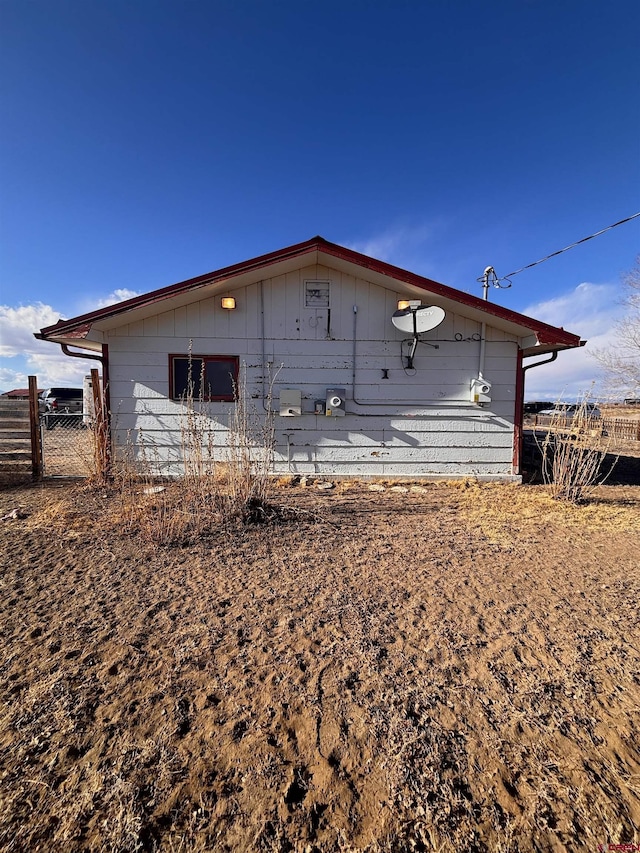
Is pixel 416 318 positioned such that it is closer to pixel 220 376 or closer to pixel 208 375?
pixel 220 376

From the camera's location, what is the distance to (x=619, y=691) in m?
1.84

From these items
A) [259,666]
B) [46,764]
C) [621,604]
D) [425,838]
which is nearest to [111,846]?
[46,764]

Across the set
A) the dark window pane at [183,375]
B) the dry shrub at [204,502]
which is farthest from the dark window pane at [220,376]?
the dry shrub at [204,502]

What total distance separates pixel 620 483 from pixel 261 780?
312 inches

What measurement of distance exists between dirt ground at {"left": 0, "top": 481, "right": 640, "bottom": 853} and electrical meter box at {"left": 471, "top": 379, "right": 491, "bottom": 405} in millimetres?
3213

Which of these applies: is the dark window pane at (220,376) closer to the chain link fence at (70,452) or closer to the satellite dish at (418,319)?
the chain link fence at (70,452)

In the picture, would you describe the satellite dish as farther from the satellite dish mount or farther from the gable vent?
the gable vent

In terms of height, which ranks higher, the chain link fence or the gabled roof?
the gabled roof

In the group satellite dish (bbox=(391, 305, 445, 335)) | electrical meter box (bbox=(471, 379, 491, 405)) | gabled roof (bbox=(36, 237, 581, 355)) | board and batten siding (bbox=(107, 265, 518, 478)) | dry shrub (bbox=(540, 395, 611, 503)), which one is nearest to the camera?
dry shrub (bbox=(540, 395, 611, 503))

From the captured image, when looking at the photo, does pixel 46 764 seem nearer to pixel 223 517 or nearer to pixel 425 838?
pixel 425 838

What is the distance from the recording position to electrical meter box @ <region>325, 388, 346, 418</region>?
612cm

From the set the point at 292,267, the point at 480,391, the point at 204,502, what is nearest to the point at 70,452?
the point at 204,502

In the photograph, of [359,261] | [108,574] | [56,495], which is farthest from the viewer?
[359,261]

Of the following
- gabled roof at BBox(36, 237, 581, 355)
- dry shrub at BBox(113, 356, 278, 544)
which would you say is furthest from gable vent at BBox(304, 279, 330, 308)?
dry shrub at BBox(113, 356, 278, 544)
